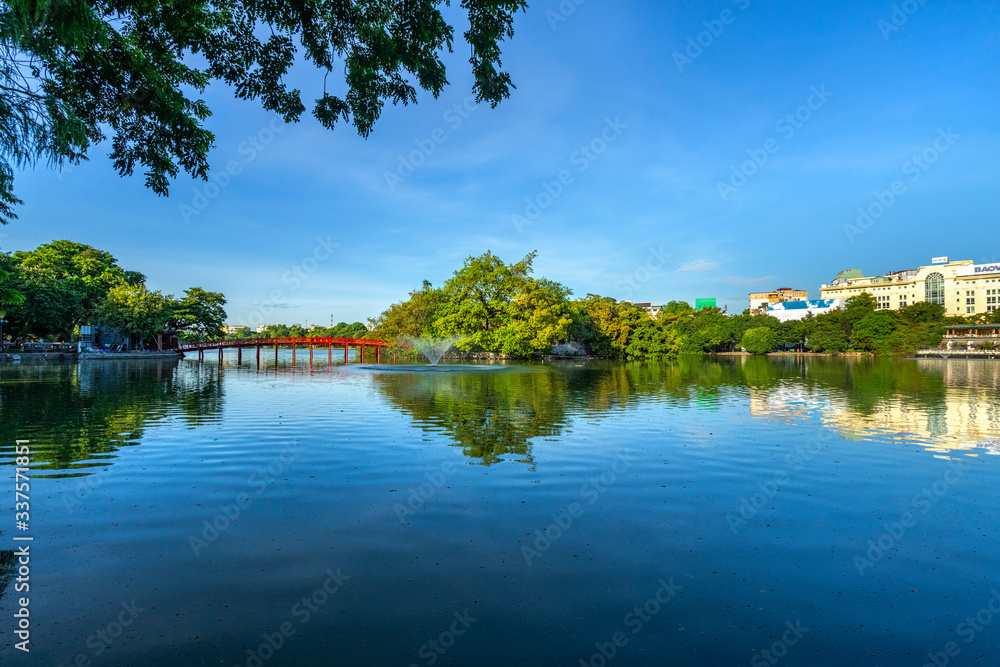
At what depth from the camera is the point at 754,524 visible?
5.44 metres

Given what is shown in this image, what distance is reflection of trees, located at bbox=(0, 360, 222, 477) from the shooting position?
8625mm

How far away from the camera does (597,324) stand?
2327 inches

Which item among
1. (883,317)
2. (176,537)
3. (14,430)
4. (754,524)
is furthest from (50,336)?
(883,317)

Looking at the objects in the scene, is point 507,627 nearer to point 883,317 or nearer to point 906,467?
point 906,467

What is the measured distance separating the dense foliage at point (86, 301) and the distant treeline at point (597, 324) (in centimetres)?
2021

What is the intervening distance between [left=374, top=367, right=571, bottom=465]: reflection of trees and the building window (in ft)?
384

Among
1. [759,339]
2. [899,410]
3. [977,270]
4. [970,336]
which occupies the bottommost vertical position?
[899,410]

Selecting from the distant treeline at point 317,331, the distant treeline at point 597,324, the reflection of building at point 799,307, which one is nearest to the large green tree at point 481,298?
the distant treeline at point 597,324

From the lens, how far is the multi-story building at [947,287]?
96.4 metres

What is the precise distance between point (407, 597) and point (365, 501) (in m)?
2.45

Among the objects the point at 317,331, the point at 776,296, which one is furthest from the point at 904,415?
the point at 776,296

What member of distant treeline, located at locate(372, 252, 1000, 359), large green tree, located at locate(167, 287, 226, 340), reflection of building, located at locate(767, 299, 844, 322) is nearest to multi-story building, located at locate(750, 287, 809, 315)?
reflection of building, located at locate(767, 299, 844, 322)

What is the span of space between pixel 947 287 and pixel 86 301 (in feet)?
454

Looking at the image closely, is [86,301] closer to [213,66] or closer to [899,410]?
[213,66]
